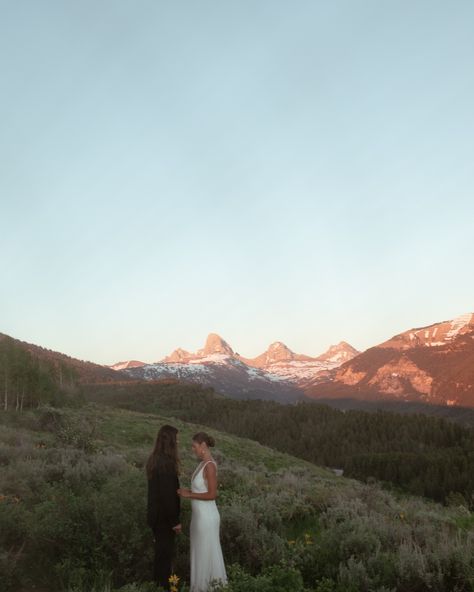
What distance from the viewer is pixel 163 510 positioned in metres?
7.27

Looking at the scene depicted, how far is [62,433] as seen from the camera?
20062mm

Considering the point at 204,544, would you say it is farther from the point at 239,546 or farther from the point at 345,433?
the point at 345,433

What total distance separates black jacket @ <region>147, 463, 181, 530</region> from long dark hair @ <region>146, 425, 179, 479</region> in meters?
0.04

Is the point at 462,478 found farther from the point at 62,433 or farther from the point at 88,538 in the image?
the point at 88,538

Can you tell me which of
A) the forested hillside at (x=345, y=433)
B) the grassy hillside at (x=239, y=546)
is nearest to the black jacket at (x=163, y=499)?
the grassy hillside at (x=239, y=546)

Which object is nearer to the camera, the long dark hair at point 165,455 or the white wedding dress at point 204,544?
the white wedding dress at point 204,544

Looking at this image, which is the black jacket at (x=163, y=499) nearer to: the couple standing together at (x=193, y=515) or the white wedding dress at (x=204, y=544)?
the couple standing together at (x=193, y=515)

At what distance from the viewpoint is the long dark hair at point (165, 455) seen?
7.42m

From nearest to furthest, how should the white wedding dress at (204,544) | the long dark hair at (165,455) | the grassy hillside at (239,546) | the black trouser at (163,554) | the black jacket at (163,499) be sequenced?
the grassy hillside at (239,546)
the white wedding dress at (204,544)
the black trouser at (163,554)
the black jacket at (163,499)
the long dark hair at (165,455)

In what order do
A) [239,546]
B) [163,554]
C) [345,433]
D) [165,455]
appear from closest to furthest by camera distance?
[163,554]
[165,455]
[239,546]
[345,433]

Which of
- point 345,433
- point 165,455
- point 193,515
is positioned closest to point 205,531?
point 193,515

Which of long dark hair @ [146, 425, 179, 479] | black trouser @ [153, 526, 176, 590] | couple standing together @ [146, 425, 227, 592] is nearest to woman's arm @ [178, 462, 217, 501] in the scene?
couple standing together @ [146, 425, 227, 592]

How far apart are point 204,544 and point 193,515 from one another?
45 centimetres

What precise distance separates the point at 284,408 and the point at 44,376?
122 metres
